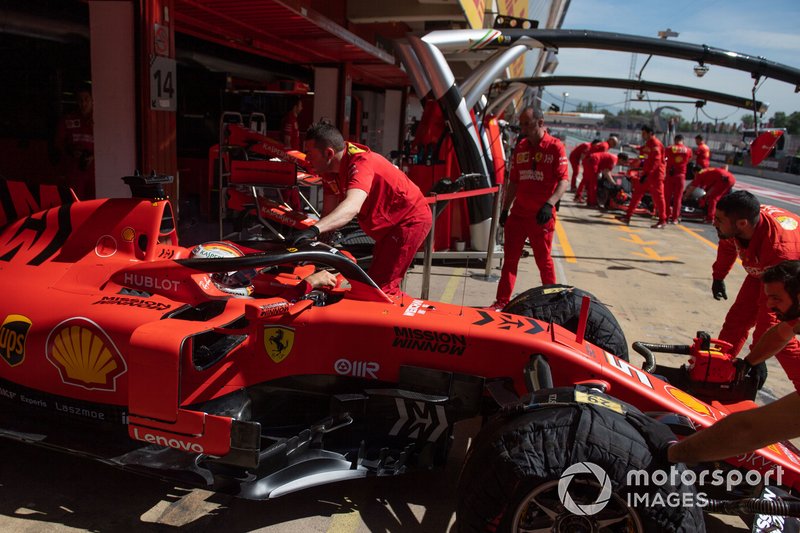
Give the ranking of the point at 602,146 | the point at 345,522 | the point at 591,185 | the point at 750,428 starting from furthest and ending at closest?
the point at 591,185, the point at 602,146, the point at 345,522, the point at 750,428

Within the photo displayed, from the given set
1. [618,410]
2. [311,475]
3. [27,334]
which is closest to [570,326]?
[618,410]

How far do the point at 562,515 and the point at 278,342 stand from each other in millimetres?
1620

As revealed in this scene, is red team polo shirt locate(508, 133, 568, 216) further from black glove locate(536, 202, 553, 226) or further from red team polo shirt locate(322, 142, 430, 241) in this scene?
red team polo shirt locate(322, 142, 430, 241)

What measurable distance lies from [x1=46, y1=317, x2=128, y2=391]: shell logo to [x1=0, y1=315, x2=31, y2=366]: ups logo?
170 mm

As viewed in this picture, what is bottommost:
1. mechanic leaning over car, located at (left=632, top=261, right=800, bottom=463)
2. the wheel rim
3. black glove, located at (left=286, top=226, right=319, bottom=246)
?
the wheel rim

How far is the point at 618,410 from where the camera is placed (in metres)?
2.36

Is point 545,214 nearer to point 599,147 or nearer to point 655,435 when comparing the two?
point 655,435

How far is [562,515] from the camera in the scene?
88.2 inches

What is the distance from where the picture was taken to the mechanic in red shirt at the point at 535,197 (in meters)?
5.86

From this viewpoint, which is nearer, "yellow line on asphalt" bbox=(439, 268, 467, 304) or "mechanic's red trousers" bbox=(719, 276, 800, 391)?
"mechanic's red trousers" bbox=(719, 276, 800, 391)

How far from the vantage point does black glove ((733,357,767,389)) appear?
3553mm

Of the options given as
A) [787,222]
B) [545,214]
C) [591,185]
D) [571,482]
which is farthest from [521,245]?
[591,185]

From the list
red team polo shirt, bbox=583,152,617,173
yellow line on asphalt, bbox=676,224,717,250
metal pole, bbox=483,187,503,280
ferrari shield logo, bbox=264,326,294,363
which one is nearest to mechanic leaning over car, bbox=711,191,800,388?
ferrari shield logo, bbox=264,326,294,363

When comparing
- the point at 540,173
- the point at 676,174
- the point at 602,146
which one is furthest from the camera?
the point at 602,146
